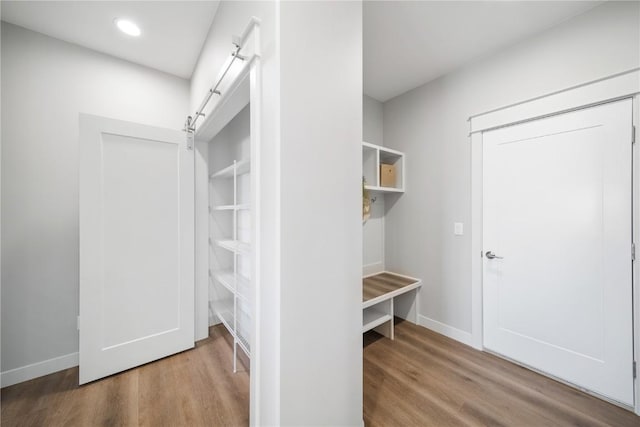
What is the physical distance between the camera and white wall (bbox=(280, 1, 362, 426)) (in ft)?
3.34

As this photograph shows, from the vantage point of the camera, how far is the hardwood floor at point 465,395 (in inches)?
57.4

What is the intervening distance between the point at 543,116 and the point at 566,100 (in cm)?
15

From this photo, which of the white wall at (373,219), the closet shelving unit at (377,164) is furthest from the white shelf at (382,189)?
the white wall at (373,219)

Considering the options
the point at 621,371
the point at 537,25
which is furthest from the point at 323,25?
the point at 621,371

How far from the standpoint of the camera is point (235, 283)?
1.82m

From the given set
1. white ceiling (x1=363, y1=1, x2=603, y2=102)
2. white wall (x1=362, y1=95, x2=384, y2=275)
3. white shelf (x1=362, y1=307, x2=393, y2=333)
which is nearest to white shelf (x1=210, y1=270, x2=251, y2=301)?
white shelf (x1=362, y1=307, x2=393, y2=333)

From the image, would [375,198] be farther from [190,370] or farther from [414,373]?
[190,370]

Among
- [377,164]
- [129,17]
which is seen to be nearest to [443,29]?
[377,164]

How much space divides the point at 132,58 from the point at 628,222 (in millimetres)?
4087

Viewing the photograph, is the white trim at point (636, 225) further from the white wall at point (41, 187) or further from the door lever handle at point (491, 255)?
the white wall at point (41, 187)

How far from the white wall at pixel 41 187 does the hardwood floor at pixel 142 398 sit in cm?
29

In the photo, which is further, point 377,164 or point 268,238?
point 377,164

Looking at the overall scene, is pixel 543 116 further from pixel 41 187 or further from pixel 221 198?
pixel 41 187

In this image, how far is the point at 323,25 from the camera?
44.8 inches
